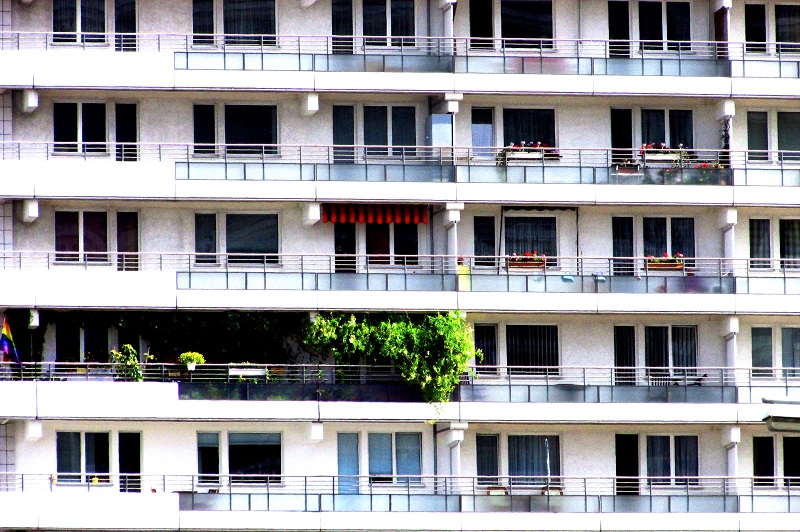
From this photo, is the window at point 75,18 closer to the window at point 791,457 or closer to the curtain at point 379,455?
the curtain at point 379,455

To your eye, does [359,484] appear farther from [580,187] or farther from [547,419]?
[580,187]

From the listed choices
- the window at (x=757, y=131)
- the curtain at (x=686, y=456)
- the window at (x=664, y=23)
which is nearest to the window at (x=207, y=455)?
the curtain at (x=686, y=456)

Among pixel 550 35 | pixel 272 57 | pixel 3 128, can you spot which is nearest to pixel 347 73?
pixel 272 57

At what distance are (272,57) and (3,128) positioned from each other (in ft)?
24.2

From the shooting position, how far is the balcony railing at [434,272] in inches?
1773

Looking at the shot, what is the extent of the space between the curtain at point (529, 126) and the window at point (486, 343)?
203 inches

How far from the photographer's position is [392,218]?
4606 cm

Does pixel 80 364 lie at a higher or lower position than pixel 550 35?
lower

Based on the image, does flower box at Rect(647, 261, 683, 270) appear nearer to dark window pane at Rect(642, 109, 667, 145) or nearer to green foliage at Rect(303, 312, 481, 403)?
dark window pane at Rect(642, 109, 667, 145)

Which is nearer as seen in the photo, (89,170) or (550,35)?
(89,170)

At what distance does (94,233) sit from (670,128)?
1624cm

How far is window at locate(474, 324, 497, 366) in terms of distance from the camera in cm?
4684

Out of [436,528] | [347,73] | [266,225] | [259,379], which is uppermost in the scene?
[347,73]

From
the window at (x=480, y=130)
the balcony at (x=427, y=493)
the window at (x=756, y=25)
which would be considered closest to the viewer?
the balcony at (x=427, y=493)
